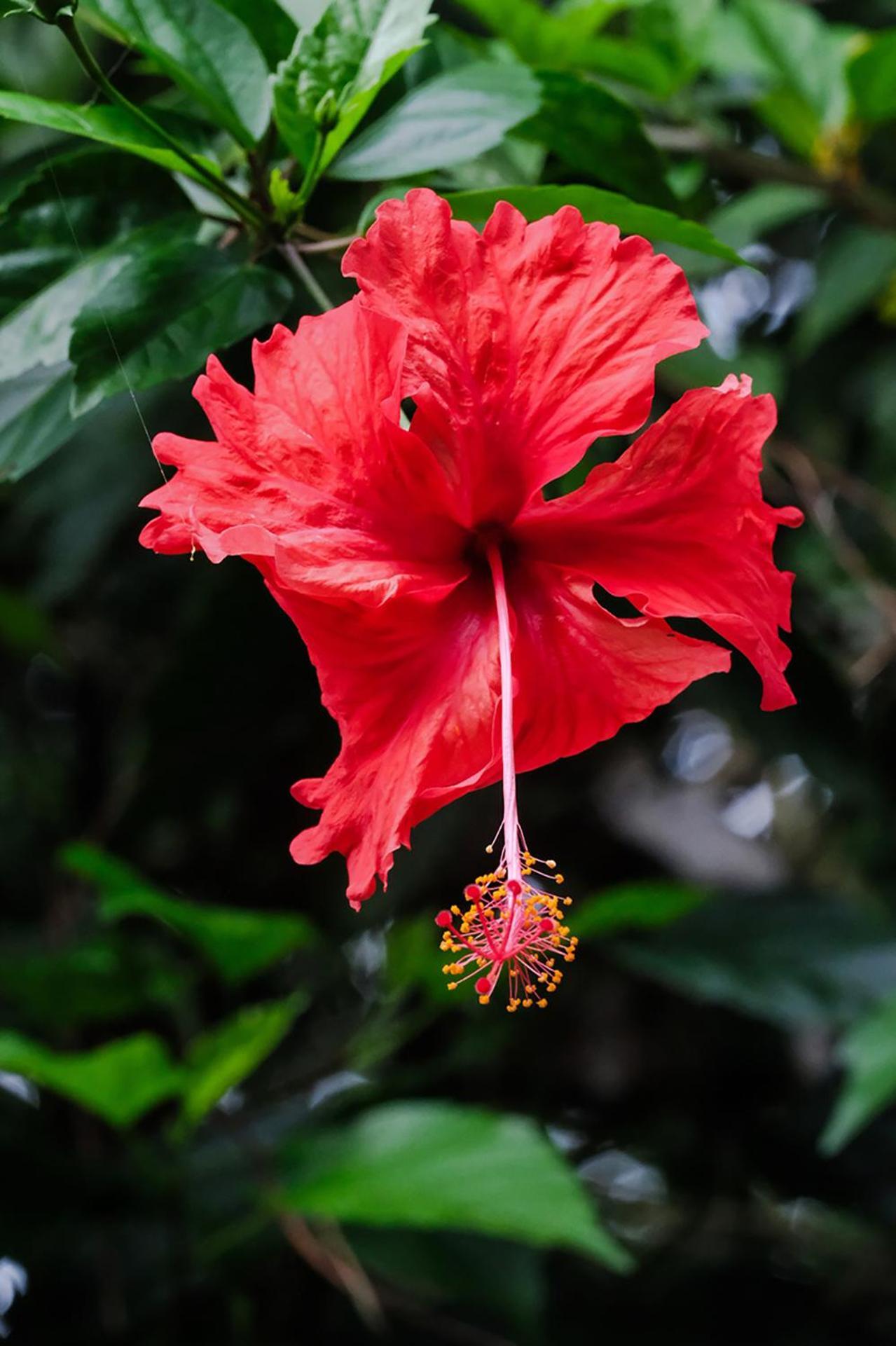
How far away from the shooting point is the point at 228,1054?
139cm

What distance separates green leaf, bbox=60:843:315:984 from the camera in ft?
4.49

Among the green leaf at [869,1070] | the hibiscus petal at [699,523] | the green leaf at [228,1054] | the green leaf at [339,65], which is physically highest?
the green leaf at [339,65]

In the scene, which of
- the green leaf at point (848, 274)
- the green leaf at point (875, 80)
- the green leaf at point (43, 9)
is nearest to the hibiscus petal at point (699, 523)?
the green leaf at point (43, 9)

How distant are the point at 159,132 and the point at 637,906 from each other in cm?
105

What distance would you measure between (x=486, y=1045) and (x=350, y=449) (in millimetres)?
1371

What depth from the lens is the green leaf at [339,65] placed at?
76cm

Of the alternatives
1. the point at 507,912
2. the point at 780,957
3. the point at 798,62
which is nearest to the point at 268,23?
the point at 507,912

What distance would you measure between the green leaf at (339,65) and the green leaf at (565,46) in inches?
15.5

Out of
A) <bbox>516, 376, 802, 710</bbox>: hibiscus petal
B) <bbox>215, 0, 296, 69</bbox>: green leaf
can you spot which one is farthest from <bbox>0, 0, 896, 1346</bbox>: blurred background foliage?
<bbox>516, 376, 802, 710</bbox>: hibiscus petal

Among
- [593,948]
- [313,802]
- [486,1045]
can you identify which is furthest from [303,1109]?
[313,802]

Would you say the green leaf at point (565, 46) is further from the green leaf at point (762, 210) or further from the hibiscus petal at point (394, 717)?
the hibiscus petal at point (394, 717)

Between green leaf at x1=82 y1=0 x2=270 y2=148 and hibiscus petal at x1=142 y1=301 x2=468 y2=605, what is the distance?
196 millimetres

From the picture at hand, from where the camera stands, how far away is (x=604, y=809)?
222 cm

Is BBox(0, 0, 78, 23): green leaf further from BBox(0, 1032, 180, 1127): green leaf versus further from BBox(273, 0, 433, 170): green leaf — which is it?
BBox(0, 1032, 180, 1127): green leaf
